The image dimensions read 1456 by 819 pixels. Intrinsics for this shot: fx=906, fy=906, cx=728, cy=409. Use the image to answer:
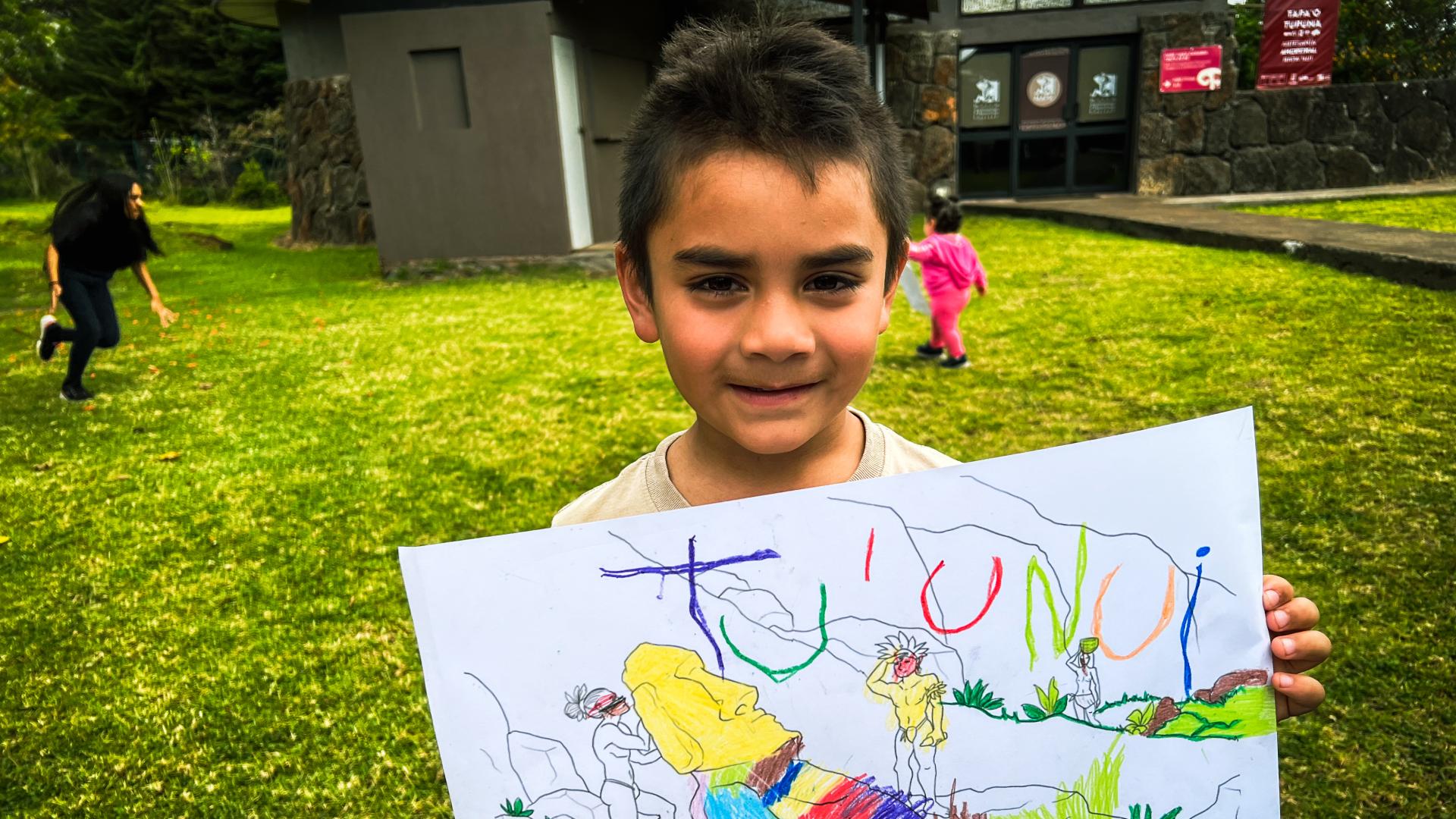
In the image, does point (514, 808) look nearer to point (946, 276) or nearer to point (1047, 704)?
point (1047, 704)

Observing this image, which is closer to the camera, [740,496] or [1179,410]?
[740,496]

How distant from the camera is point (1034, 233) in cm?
1099

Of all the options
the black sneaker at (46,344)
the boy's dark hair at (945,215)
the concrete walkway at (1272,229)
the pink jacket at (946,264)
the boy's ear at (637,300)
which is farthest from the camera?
the concrete walkway at (1272,229)

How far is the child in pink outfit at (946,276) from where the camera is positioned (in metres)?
5.76

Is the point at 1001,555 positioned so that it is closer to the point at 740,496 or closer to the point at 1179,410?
the point at 740,496

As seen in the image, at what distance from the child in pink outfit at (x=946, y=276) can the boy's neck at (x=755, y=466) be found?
429cm

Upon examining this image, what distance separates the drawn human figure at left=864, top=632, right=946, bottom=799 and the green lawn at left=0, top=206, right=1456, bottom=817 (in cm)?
156

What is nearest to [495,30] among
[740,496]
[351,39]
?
[351,39]

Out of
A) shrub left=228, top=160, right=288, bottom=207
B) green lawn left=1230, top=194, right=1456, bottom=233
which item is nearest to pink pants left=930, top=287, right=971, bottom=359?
green lawn left=1230, top=194, right=1456, bottom=233

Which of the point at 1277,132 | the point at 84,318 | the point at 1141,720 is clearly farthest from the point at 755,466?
the point at 1277,132

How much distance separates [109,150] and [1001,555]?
35589 millimetres

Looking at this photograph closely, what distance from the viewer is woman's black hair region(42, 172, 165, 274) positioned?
6.32 metres

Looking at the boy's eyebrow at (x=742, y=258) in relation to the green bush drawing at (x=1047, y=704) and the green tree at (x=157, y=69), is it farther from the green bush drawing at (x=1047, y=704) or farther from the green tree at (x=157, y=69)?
the green tree at (x=157, y=69)

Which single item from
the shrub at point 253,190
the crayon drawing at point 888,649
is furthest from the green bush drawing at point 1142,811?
the shrub at point 253,190
